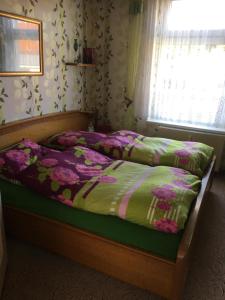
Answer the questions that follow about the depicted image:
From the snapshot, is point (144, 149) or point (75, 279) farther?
point (144, 149)

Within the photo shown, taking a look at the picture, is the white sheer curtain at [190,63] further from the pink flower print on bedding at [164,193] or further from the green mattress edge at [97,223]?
the green mattress edge at [97,223]

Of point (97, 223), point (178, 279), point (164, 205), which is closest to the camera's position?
point (178, 279)

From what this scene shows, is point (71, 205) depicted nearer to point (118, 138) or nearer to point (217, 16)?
point (118, 138)

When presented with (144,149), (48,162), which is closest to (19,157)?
(48,162)

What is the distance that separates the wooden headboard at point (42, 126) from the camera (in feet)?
7.93

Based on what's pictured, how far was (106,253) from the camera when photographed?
167cm

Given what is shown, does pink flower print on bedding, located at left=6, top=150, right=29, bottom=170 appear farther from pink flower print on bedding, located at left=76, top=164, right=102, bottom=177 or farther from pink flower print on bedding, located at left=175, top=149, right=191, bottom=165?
pink flower print on bedding, located at left=175, top=149, right=191, bottom=165

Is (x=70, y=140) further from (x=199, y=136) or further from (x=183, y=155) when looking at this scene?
(x=199, y=136)

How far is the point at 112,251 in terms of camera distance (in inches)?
64.7

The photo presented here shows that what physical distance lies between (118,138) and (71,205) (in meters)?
1.25

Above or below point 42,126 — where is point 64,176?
below

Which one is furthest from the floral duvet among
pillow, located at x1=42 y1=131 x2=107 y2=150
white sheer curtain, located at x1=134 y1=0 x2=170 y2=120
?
white sheer curtain, located at x1=134 y1=0 x2=170 y2=120

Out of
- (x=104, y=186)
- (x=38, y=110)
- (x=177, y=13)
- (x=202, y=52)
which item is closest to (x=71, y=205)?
(x=104, y=186)

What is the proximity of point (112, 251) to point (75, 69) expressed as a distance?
8.22ft
